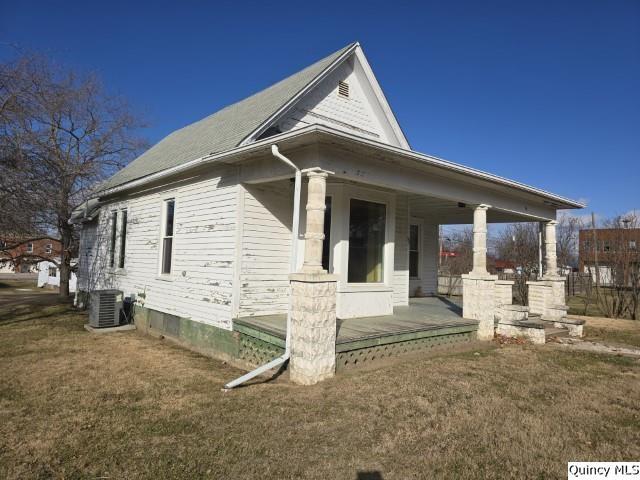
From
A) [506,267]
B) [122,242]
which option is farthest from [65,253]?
[506,267]

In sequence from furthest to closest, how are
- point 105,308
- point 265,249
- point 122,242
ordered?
1. point 122,242
2. point 105,308
3. point 265,249

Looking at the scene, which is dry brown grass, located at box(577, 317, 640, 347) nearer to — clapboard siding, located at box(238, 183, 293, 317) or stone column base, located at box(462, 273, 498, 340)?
stone column base, located at box(462, 273, 498, 340)

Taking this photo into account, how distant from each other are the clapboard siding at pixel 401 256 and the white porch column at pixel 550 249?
402 cm

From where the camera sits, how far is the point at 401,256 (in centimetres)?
991

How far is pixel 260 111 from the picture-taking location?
8328 millimetres

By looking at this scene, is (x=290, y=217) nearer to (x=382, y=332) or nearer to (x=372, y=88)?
(x=382, y=332)

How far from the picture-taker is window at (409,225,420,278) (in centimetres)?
1224

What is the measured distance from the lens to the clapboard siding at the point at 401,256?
385 inches

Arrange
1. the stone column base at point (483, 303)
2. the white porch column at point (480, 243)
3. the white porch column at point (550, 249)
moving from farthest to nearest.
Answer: the white porch column at point (550, 249) < the white porch column at point (480, 243) < the stone column base at point (483, 303)

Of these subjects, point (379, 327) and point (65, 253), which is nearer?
point (379, 327)

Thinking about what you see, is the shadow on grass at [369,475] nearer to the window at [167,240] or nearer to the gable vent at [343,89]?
the window at [167,240]


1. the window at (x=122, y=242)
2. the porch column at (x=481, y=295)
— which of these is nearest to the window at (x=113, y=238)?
the window at (x=122, y=242)

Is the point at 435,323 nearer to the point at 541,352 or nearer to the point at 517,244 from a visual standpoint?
the point at 541,352

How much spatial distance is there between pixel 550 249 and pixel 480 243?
143 inches
